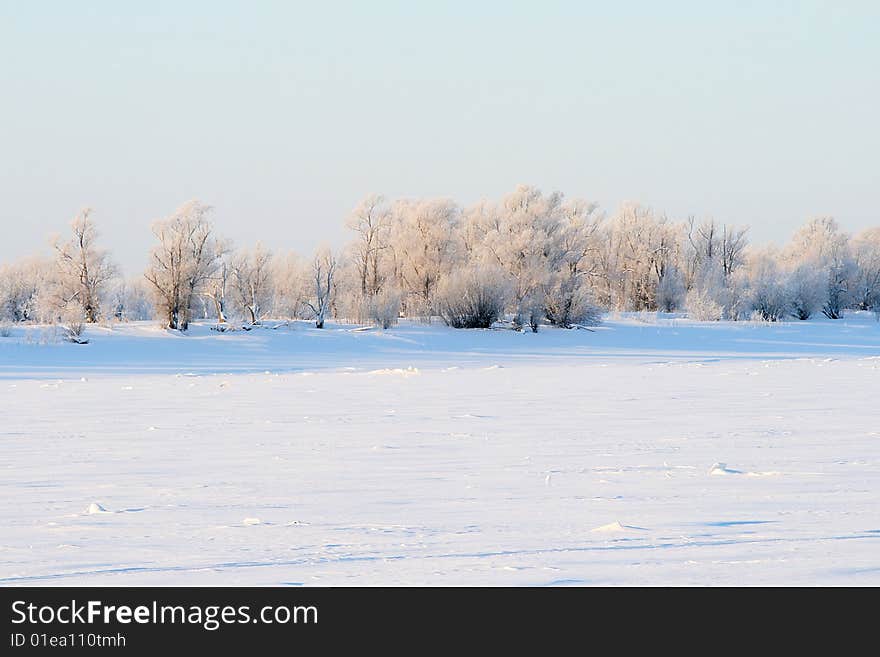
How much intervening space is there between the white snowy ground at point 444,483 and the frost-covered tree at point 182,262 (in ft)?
45.6

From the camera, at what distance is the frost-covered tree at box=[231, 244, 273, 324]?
40.1m

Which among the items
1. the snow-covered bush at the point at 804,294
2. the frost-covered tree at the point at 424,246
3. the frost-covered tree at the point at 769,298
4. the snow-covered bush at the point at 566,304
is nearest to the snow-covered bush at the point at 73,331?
the snow-covered bush at the point at 566,304

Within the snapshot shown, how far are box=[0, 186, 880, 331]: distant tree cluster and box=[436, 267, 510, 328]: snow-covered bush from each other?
44mm

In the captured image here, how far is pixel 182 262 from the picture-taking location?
1211 inches

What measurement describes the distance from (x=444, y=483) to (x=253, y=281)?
1412 inches

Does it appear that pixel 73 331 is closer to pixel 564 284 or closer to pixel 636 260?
pixel 564 284

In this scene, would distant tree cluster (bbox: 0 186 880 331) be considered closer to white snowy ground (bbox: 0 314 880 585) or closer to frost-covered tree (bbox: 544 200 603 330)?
frost-covered tree (bbox: 544 200 603 330)

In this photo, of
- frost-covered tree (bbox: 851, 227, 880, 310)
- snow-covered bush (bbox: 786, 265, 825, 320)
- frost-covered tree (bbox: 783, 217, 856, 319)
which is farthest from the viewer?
frost-covered tree (bbox: 851, 227, 880, 310)

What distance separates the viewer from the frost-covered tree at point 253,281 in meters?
40.1

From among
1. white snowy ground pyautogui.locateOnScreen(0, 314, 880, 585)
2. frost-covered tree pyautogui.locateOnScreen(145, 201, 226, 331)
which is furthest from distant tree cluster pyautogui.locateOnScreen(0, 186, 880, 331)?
white snowy ground pyautogui.locateOnScreen(0, 314, 880, 585)

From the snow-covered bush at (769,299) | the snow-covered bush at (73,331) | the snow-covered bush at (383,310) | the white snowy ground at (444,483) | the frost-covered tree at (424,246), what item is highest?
the frost-covered tree at (424,246)

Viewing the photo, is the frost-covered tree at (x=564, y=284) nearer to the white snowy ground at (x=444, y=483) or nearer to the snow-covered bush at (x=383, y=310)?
the snow-covered bush at (x=383, y=310)

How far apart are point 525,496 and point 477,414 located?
491cm
